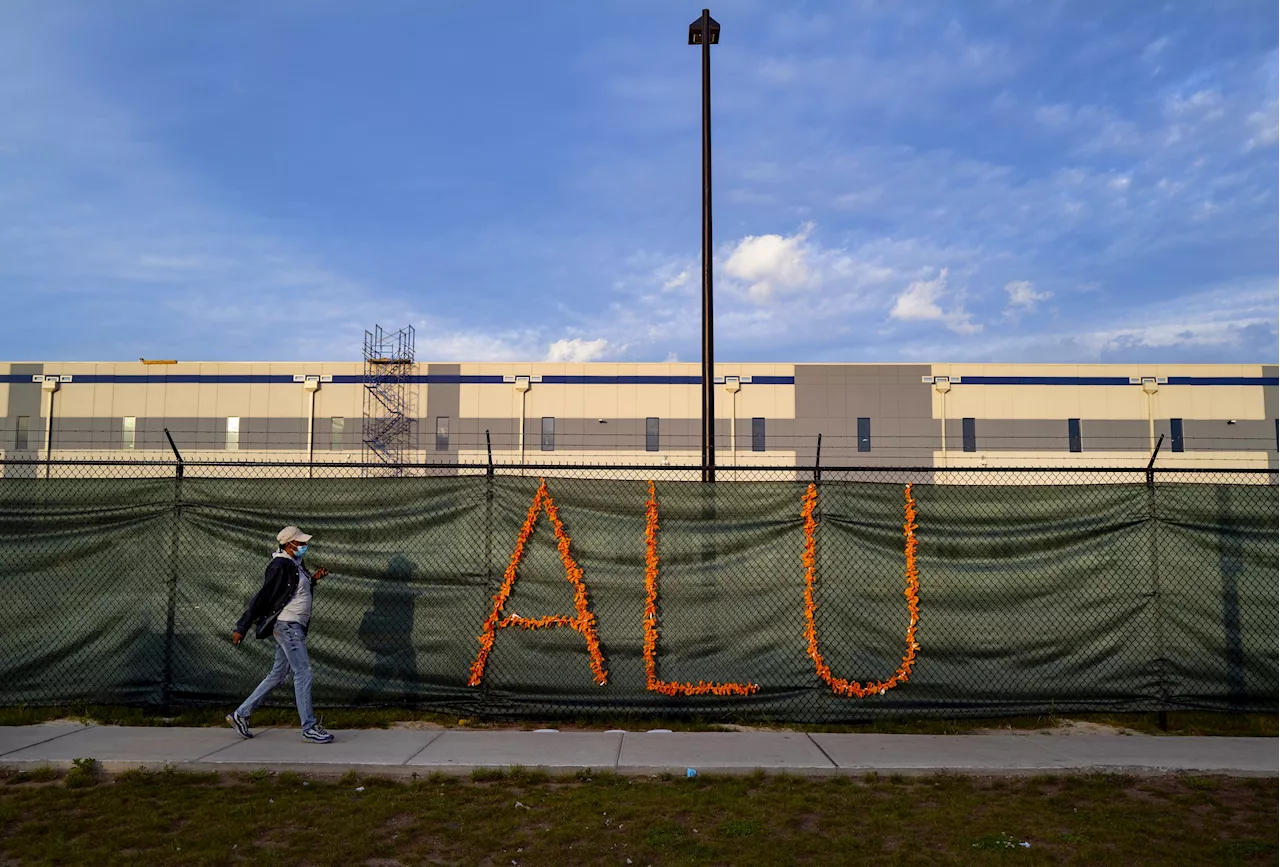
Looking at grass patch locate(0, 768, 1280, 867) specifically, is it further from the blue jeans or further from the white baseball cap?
the white baseball cap

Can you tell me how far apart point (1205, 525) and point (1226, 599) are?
2.15 ft

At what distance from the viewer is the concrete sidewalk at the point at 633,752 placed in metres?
6.06

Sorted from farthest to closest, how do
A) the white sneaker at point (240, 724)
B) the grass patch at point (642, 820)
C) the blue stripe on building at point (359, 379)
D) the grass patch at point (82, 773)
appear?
the blue stripe on building at point (359, 379), the white sneaker at point (240, 724), the grass patch at point (82, 773), the grass patch at point (642, 820)

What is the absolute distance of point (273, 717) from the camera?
7.42 meters

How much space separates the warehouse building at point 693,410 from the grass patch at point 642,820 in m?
30.2

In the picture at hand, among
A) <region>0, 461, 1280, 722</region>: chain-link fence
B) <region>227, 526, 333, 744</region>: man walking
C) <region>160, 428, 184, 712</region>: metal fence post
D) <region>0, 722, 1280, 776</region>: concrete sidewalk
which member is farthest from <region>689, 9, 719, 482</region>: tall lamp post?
<region>160, 428, 184, 712</region>: metal fence post

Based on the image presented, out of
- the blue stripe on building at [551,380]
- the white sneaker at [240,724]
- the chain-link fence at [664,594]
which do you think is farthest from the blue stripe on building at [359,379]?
the white sneaker at [240,724]

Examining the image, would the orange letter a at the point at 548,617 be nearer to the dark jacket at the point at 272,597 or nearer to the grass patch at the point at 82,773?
the dark jacket at the point at 272,597

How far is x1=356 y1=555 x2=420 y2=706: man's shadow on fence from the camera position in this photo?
7.54m

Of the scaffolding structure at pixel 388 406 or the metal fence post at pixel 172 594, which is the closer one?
the metal fence post at pixel 172 594

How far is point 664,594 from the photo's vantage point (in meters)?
7.62

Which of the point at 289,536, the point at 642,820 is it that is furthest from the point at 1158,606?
the point at 289,536

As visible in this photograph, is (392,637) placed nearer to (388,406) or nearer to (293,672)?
(293,672)

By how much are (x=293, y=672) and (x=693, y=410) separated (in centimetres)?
3057
